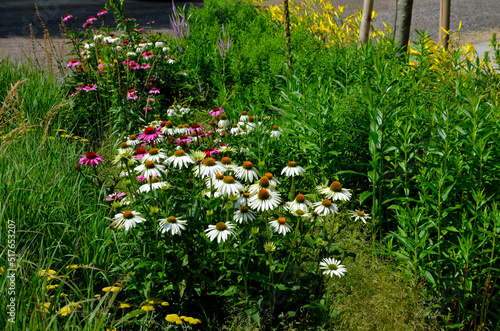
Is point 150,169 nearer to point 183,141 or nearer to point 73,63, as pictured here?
point 183,141

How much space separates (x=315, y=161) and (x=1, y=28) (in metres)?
10.2

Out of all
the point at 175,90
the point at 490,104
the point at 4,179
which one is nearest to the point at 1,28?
the point at 175,90

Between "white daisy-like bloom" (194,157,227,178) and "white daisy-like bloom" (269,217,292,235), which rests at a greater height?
"white daisy-like bloom" (194,157,227,178)

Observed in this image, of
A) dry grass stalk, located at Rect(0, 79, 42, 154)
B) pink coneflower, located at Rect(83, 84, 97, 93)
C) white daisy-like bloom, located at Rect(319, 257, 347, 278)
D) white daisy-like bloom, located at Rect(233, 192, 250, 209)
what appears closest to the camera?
white daisy-like bloom, located at Rect(319, 257, 347, 278)

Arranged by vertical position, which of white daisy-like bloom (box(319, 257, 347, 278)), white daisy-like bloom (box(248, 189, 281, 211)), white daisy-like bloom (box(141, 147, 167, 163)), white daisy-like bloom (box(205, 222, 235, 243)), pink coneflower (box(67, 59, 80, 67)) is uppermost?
pink coneflower (box(67, 59, 80, 67))

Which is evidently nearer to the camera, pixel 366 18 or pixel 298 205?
pixel 298 205

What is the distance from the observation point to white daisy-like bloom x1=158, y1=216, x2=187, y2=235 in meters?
2.45

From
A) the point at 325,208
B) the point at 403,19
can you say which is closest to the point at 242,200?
the point at 325,208

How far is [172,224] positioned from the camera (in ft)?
8.15

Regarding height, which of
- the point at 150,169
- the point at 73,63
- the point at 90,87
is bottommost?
the point at 150,169

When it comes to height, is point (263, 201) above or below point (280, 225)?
above

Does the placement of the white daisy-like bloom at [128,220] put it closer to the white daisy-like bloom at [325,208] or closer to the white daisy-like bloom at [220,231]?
the white daisy-like bloom at [220,231]

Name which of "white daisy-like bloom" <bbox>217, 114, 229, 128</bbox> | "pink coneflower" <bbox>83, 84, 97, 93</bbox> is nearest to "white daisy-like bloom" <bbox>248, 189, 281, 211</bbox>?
"white daisy-like bloom" <bbox>217, 114, 229, 128</bbox>

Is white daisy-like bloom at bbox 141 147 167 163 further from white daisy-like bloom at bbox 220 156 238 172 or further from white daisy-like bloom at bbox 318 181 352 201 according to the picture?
white daisy-like bloom at bbox 318 181 352 201
